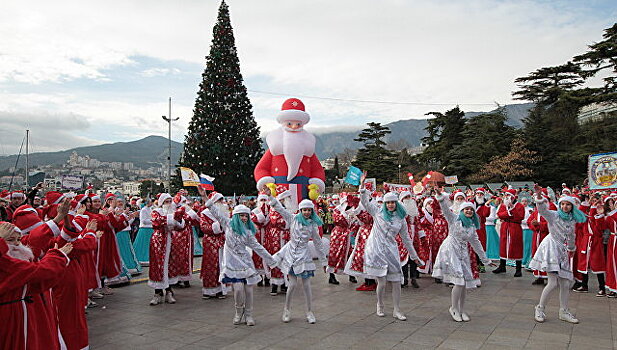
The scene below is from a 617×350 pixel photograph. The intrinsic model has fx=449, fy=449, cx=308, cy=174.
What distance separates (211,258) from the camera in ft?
27.3

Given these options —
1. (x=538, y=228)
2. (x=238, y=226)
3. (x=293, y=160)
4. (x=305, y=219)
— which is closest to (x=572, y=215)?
(x=538, y=228)

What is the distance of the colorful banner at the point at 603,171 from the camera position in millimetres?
9922

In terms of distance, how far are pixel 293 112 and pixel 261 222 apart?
15.7 ft

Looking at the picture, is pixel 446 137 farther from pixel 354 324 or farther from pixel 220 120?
pixel 354 324

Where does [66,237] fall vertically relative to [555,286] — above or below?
above

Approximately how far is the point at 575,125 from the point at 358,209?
33609 mm

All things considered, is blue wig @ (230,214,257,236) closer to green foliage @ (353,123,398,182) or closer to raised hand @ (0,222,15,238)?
raised hand @ (0,222,15,238)

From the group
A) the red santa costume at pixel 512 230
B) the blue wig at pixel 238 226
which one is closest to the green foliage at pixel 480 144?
the red santa costume at pixel 512 230

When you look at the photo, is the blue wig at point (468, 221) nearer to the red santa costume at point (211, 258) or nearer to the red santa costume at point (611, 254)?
the red santa costume at point (611, 254)

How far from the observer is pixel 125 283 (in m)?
9.52

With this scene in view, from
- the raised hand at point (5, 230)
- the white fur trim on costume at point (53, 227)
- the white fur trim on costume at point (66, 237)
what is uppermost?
the raised hand at point (5, 230)

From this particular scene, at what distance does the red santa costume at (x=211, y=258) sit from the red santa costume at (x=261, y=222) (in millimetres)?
889

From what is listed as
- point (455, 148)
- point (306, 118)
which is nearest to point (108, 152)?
point (455, 148)

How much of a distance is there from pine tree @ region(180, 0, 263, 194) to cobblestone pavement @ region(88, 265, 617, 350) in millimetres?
15340
